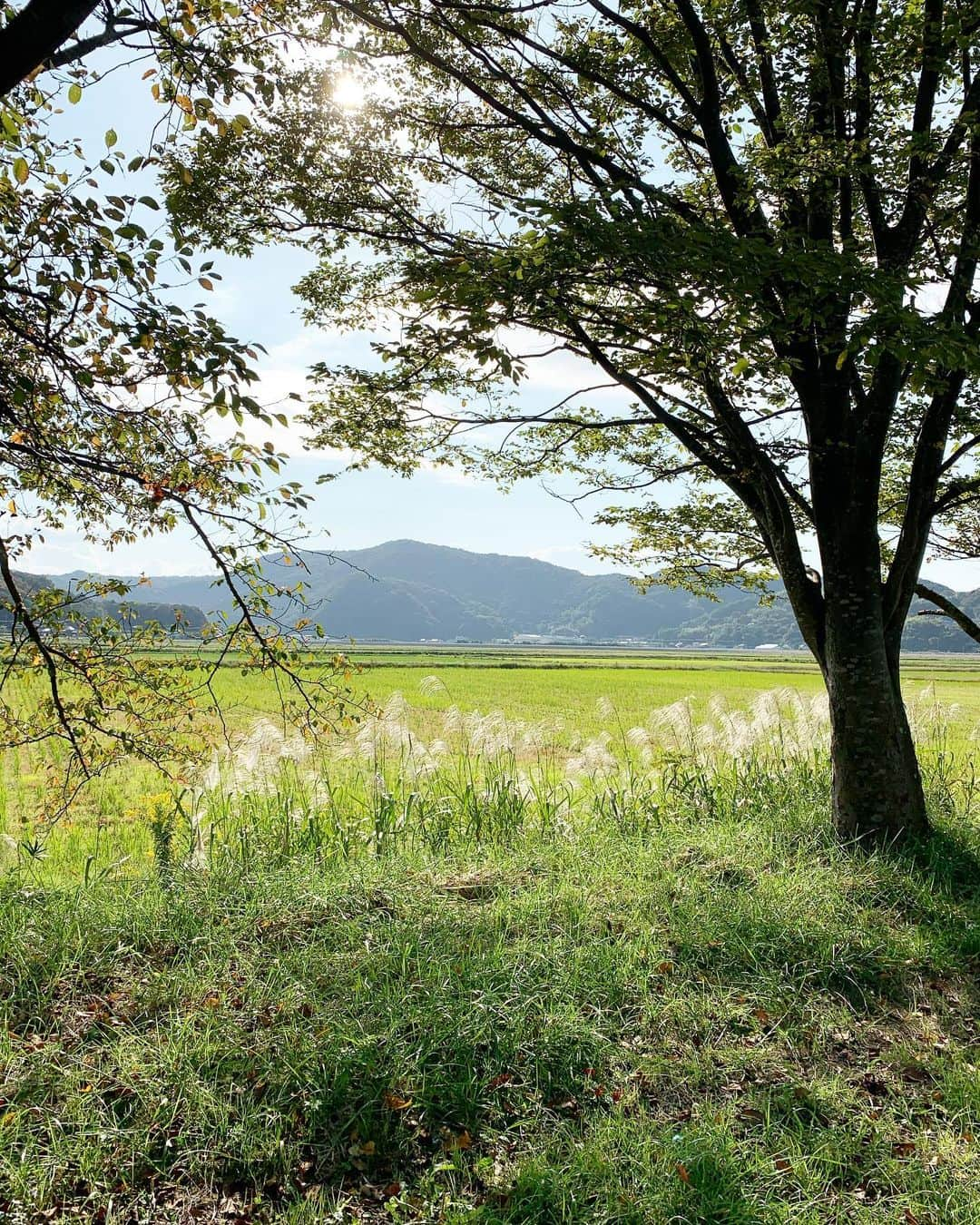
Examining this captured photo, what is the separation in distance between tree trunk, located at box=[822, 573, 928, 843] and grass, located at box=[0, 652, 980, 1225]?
40cm

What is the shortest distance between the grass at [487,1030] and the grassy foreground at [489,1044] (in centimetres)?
2

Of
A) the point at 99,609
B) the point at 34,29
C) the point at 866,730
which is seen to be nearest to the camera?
the point at 34,29

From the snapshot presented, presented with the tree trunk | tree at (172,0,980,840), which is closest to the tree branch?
tree at (172,0,980,840)

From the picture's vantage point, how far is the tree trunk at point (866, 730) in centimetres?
692

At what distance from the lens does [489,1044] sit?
13.0 feet

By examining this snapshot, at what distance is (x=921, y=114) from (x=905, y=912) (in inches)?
280

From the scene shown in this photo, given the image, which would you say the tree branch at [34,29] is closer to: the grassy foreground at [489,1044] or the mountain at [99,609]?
the mountain at [99,609]

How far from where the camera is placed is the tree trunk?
6918 mm

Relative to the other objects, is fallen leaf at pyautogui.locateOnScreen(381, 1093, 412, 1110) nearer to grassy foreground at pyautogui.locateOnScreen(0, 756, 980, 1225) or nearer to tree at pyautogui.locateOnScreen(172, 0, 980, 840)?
grassy foreground at pyautogui.locateOnScreen(0, 756, 980, 1225)

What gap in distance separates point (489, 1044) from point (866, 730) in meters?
4.87

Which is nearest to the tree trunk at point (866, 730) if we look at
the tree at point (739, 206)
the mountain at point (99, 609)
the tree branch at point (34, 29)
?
the tree at point (739, 206)

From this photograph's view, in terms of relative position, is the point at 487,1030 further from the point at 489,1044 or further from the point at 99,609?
the point at 99,609

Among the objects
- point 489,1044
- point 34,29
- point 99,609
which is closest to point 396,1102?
point 489,1044

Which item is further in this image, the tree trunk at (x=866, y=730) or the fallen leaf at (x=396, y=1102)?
the tree trunk at (x=866, y=730)
